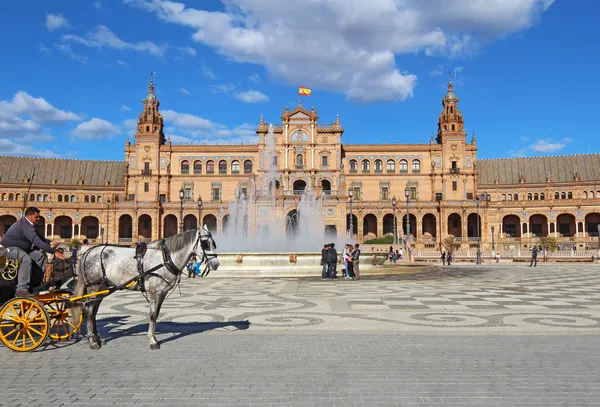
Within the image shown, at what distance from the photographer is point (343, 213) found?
69938 mm

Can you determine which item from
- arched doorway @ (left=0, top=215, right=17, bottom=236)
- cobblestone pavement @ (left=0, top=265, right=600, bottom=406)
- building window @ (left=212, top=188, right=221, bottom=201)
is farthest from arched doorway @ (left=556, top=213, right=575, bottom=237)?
arched doorway @ (left=0, top=215, right=17, bottom=236)

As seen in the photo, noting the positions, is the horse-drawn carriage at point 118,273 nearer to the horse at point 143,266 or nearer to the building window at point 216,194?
the horse at point 143,266

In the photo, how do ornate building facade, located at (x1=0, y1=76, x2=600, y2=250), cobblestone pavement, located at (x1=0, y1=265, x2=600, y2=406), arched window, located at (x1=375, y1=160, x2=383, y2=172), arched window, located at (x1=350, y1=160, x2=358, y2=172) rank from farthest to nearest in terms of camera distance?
1. arched window, located at (x1=375, y1=160, x2=383, y2=172)
2. arched window, located at (x1=350, y1=160, x2=358, y2=172)
3. ornate building facade, located at (x1=0, y1=76, x2=600, y2=250)
4. cobblestone pavement, located at (x1=0, y1=265, x2=600, y2=406)

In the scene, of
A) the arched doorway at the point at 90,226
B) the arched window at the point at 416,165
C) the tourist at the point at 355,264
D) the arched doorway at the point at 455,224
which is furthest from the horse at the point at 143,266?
the arched doorway at the point at 90,226

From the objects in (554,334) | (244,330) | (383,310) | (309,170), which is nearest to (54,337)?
(244,330)

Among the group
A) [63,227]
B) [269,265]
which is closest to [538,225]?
[269,265]

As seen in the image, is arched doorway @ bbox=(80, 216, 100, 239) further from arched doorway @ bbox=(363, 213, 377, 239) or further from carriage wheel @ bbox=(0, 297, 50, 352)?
carriage wheel @ bbox=(0, 297, 50, 352)

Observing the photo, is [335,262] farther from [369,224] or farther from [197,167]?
[197,167]

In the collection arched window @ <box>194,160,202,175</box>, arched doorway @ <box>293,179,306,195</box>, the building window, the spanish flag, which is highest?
the spanish flag

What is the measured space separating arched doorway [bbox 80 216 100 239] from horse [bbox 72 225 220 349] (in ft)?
250

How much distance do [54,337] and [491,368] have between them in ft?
23.7

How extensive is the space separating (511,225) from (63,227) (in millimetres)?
71913

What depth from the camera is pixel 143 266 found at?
29.0 feet

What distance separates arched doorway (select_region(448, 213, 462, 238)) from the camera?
254ft
